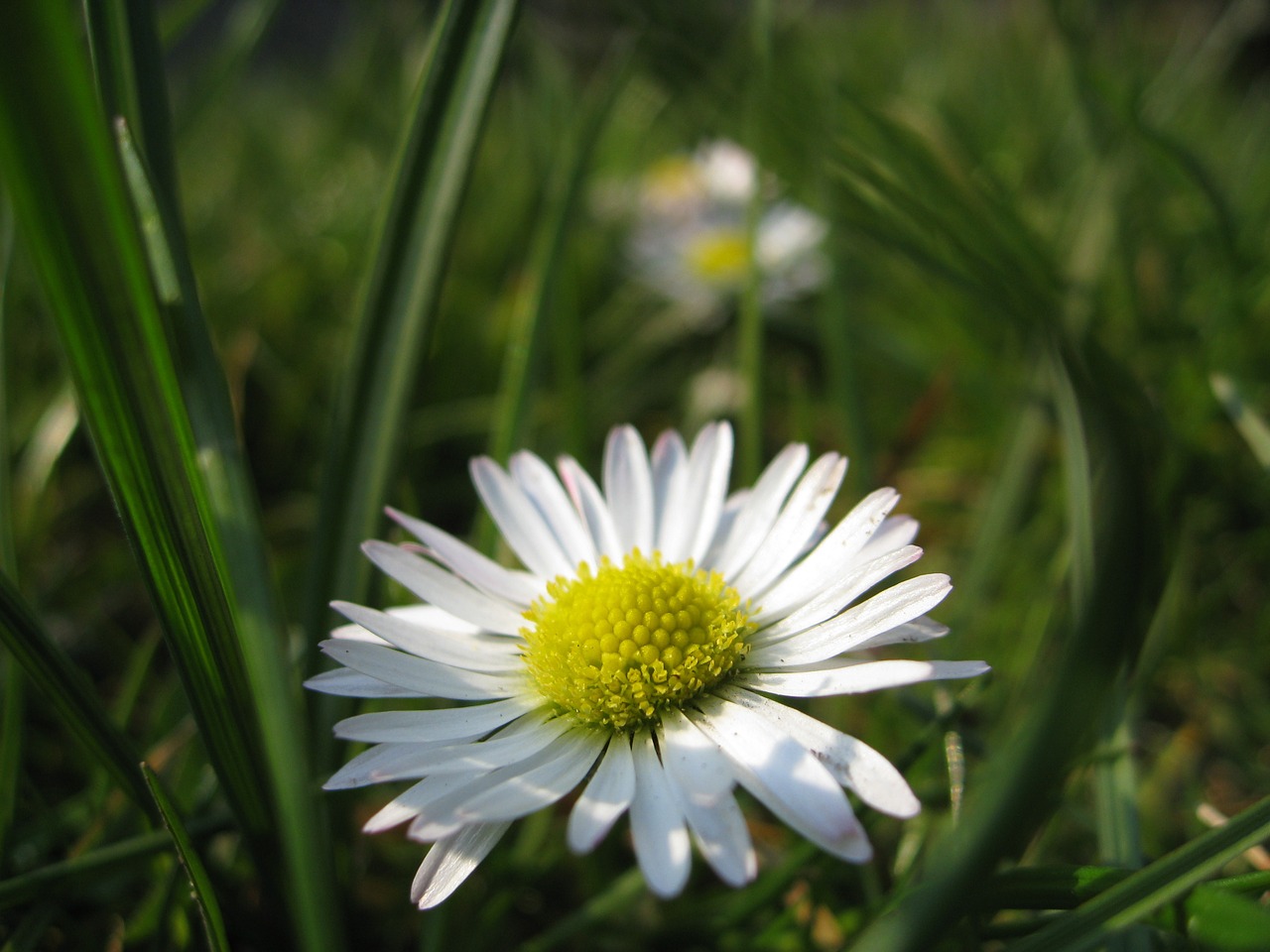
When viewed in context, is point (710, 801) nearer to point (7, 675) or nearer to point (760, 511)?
point (760, 511)

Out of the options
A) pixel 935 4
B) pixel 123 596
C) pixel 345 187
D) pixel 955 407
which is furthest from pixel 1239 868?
pixel 935 4

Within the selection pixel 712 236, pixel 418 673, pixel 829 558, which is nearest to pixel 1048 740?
pixel 829 558

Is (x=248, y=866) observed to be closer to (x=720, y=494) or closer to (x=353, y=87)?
(x=720, y=494)

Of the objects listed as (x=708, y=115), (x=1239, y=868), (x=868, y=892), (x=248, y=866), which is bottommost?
(x=1239, y=868)

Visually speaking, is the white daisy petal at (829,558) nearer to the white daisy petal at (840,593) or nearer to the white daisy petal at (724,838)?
the white daisy petal at (840,593)

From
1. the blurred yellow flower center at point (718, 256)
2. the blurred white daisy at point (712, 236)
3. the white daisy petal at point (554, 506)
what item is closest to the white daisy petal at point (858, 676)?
the white daisy petal at point (554, 506)

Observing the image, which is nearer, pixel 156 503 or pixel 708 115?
pixel 156 503

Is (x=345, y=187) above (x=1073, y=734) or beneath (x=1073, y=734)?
above
